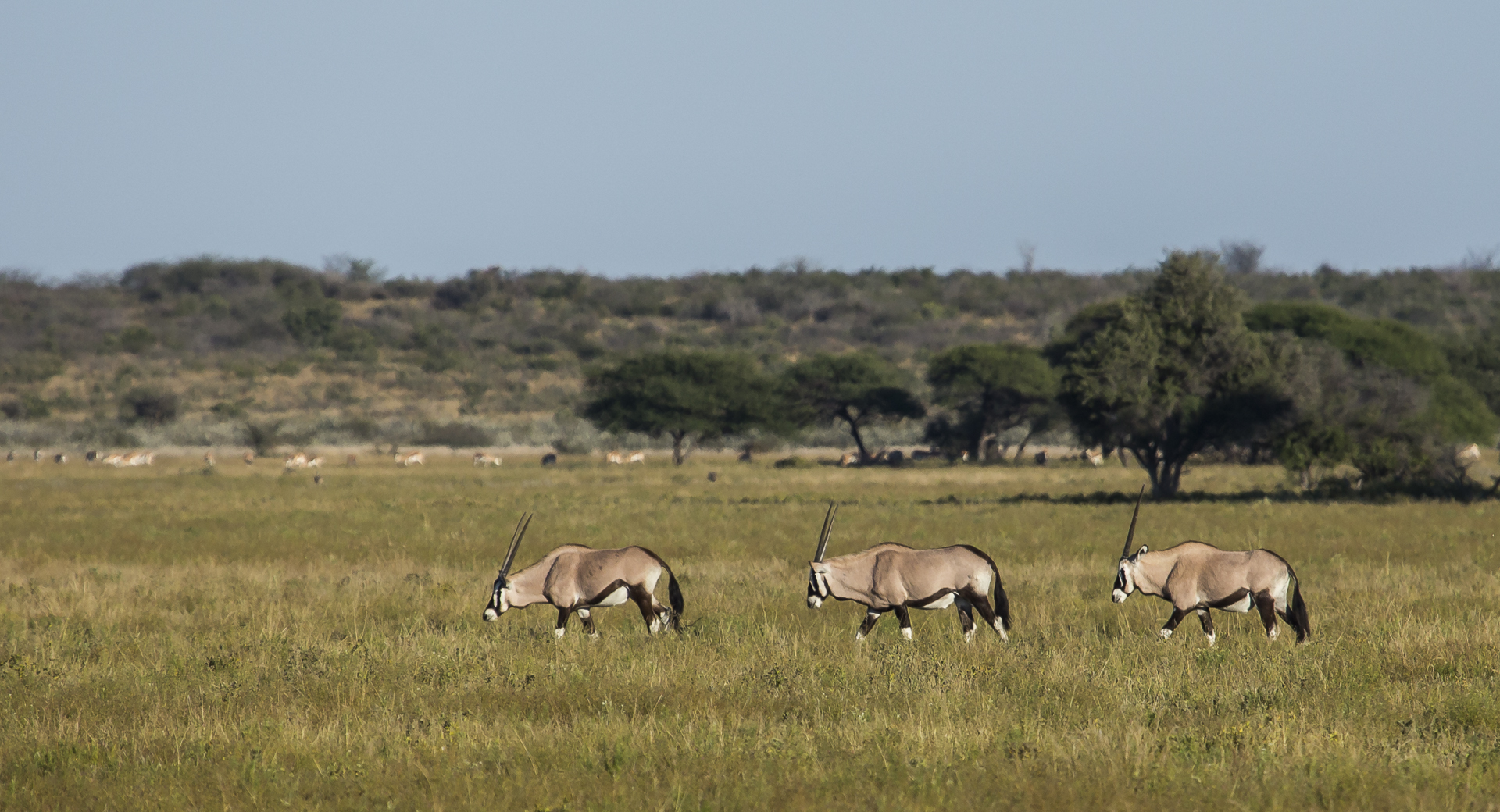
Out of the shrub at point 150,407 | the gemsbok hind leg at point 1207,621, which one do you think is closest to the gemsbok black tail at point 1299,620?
the gemsbok hind leg at point 1207,621

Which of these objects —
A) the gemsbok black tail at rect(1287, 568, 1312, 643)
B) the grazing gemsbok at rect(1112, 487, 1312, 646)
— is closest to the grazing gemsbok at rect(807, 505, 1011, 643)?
the grazing gemsbok at rect(1112, 487, 1312, 646)

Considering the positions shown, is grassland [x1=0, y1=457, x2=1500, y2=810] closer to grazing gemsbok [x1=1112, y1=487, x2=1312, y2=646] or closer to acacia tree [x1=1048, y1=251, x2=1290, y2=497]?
grazing gemsbok [x1=1112, y1=487, x2=1312, y2=646]

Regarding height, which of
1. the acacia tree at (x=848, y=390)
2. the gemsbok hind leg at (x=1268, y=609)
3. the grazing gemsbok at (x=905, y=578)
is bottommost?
the gemsbok hind leg at (x=1268, y=609)

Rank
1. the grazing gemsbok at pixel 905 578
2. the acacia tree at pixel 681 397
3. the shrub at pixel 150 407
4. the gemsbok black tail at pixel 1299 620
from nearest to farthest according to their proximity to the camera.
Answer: the grazing gemsbok at pixel 905 578
the gemsbok black tail at pixel 1299 620
the acacia tree at pixel 681 397
the shrub at pixel 150 407

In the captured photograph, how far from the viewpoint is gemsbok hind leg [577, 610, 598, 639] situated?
12047 mm

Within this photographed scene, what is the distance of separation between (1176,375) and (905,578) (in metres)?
28.6

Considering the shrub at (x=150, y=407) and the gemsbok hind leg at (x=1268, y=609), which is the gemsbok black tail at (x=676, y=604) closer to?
the gemsbok hind leg at (x=1268, y=609)

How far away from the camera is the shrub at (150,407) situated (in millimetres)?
88688

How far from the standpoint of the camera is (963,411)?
73.2 meters

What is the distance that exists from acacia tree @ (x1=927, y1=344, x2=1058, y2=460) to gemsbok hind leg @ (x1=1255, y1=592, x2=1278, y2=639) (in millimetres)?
57119

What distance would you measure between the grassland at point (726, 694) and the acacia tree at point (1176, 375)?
15.2m

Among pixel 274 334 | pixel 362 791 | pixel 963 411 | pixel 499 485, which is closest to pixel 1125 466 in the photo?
pixel 963 411

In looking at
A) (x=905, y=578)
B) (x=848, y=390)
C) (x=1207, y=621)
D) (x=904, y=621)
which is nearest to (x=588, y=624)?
(x=904, y=621)

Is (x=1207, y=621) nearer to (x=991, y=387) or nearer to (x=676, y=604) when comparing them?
(x=676, y=604)
